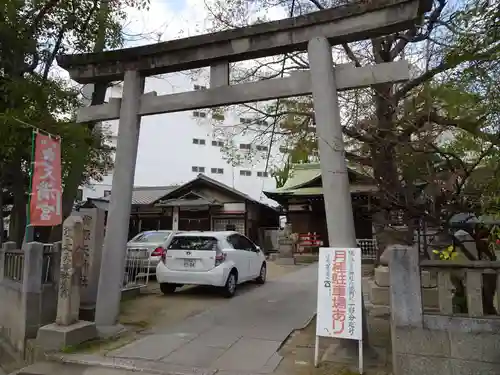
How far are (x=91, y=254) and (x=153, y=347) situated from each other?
10.8 ft

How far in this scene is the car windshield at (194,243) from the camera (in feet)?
33.6

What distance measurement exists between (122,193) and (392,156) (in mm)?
5000

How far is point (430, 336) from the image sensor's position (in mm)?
4750

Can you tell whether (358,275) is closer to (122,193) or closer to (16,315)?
(122,193)

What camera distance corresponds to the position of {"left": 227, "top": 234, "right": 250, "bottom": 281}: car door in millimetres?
10883

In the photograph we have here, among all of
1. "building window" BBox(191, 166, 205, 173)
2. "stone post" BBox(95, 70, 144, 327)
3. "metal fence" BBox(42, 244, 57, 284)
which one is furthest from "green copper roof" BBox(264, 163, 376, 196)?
"building window" BBox(191, 166, 205, 173)

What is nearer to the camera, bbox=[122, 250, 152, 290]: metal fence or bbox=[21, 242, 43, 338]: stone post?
bbox=[21, 242, 43, 338]: stone post

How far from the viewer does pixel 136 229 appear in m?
28.5

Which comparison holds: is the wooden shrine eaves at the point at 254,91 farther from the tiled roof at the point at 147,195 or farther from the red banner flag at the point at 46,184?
the tiled roof at the point at 147,195

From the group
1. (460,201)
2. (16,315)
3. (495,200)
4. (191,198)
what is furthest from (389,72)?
(191,198)

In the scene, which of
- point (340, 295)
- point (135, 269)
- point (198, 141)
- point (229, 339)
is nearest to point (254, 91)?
point (340, 295)

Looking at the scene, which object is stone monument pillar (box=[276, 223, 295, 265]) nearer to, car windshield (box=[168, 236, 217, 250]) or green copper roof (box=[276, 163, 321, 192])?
green copper roof (box=[276, 163, 321, 192])

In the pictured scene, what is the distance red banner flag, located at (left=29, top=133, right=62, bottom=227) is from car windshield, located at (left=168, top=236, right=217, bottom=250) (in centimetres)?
327

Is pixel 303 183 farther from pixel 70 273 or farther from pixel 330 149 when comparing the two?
pixel 70 273
